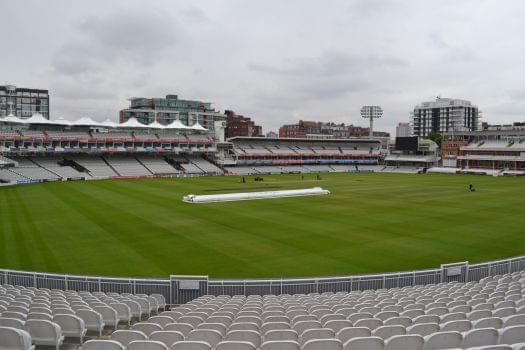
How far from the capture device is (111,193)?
49125 mm

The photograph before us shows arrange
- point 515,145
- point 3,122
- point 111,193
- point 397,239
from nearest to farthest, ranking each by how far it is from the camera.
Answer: point 397,239, point 111,193, point 3,122, point 515,145

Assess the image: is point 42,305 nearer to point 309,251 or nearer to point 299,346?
point 299,346

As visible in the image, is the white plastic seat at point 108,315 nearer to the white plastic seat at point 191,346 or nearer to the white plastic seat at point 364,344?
the white plastic seat at point 191,346

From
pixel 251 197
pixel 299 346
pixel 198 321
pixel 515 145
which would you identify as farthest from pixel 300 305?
pixel 515 145

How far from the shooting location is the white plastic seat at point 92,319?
9141 millimetres

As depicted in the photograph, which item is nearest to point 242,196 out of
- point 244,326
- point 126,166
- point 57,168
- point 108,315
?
point 108,315

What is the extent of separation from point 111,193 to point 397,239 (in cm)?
3453

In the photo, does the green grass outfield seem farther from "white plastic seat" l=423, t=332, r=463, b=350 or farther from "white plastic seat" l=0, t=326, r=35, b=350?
"white plastic seat" l=423, t=332, r=463, b=350

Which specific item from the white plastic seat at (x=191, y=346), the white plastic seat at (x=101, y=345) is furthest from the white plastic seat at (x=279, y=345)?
the white plastic seat at (x=101, y=345)

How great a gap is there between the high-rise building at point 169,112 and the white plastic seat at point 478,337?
144416 millimetres

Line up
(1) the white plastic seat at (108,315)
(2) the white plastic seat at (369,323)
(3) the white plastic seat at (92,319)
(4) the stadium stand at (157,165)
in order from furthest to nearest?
(4) the stadium stand at (157,165) → (1) the white plastic seat at (108,315) → (3) the white plastic seat at (92,319) → (2) the white plastic seat at (369,323)

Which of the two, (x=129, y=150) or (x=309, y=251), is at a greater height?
(x=129, y=150)

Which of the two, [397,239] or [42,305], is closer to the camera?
[42,305]

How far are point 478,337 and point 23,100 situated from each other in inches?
6612
